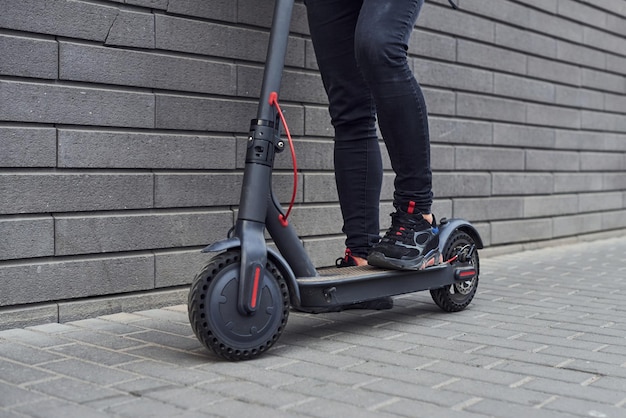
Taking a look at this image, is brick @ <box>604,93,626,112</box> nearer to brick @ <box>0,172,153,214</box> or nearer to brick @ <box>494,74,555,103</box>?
brick @ <box>494,74,555,103</box>

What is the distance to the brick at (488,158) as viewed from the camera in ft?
18.5

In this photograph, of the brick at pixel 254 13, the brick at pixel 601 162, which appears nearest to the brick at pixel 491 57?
the brick at pixel 601 162

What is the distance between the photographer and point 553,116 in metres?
6.64

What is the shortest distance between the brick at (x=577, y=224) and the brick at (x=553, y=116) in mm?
732

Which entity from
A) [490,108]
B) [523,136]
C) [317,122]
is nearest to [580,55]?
[523,136]

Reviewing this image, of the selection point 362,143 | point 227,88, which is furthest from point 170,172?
point 362,143

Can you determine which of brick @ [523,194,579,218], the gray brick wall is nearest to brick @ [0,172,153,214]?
the gray brick wall

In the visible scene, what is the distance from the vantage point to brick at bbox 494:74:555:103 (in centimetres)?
602

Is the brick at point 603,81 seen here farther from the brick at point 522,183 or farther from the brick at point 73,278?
the brick at point 73,278

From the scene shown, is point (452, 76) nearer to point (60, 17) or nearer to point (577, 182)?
point (577, 182)

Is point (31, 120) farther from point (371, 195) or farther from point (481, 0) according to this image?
point (481, 0)

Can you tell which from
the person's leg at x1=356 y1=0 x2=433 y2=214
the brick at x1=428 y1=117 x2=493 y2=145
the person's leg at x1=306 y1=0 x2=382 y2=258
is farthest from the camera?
the brick at x1=428 y1=117 x2=493 y2=145

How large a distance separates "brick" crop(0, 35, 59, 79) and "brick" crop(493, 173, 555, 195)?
3.50 meters

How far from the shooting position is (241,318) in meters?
2.73
